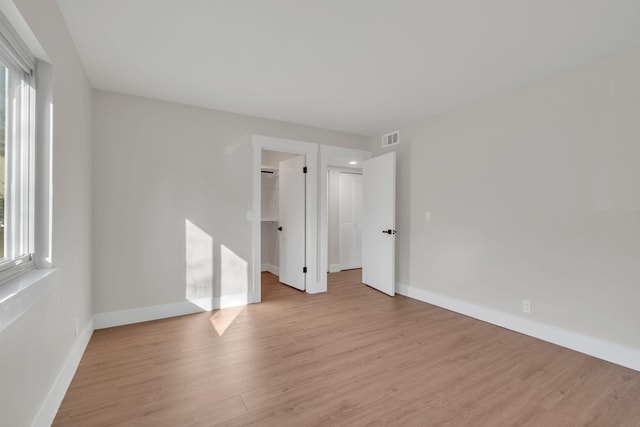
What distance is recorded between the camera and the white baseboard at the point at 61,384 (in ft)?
5.21

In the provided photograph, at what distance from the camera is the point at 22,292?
4.15ft

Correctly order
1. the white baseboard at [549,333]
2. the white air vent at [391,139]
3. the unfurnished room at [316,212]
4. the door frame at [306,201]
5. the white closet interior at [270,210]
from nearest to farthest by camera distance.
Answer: the unfurnished room at [316,212] → the white baseboard at [549,333] → the door frame at [306,201] → the white air vent at [391,139] → the white closet interior at [270,210]

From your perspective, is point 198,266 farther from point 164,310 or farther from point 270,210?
point 270,210

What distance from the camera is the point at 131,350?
103 inches

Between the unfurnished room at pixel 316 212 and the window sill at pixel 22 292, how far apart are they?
13 mm

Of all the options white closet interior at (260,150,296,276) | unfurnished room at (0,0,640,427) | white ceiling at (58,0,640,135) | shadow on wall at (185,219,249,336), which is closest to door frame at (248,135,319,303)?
unfurnished room at (0,0,640,427)

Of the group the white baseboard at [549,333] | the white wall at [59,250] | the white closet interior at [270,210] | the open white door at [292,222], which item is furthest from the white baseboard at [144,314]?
the white baseboard at [549,333]

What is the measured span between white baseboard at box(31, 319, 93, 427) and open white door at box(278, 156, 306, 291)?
267cm

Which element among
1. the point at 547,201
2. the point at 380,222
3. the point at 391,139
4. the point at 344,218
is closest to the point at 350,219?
the point at 344,218

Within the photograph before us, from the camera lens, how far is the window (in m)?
1.38

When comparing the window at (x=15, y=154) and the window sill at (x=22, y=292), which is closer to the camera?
the window sill at (x=22, y=292)

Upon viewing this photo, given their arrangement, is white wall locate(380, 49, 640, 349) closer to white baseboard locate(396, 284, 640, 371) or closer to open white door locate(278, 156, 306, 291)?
white baseboard locate(396, 284, 640, 371)

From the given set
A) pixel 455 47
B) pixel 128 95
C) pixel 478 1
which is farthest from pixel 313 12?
pixel 128 95

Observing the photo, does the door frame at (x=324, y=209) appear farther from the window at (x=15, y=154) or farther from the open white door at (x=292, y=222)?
the window at (x=15, y=154)
